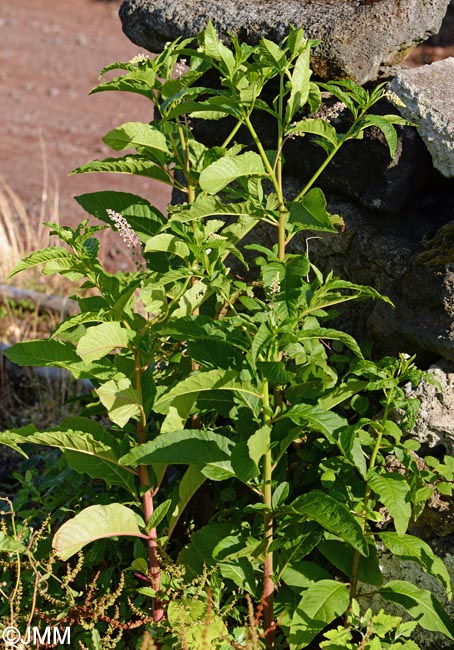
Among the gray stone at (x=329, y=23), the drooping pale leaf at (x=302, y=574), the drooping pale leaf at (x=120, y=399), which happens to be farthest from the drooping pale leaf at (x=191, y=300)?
the gray stone at (x=329, y=23)

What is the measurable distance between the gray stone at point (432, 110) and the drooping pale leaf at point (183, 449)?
1085 mm

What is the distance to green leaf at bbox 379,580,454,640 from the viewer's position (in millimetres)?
2295

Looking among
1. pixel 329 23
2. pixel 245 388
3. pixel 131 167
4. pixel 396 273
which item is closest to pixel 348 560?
pixel 245 388

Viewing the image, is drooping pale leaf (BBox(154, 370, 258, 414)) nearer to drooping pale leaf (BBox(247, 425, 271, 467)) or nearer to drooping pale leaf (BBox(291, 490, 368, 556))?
drooping pale leaf (BBox(247, 425, 271, 467))

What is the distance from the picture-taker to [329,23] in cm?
283

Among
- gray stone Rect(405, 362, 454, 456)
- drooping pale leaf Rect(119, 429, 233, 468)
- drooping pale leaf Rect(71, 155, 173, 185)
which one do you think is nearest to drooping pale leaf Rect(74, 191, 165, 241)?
drooping pale leaf Rect(71, 155, 173, 185)

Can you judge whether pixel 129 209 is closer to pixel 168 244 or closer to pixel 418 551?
pixel 168 244

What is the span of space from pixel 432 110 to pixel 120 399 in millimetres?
1235

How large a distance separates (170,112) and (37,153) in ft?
18.2

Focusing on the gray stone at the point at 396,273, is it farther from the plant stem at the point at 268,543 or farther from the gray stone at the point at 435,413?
the plant stem at the point at 268,543

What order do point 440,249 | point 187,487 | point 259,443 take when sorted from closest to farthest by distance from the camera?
point 259,443, point 187,487, point 440,249

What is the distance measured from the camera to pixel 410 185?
2.76 meters

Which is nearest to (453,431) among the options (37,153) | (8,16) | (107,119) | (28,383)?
(28,383)

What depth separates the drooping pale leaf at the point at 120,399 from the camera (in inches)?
90.5
